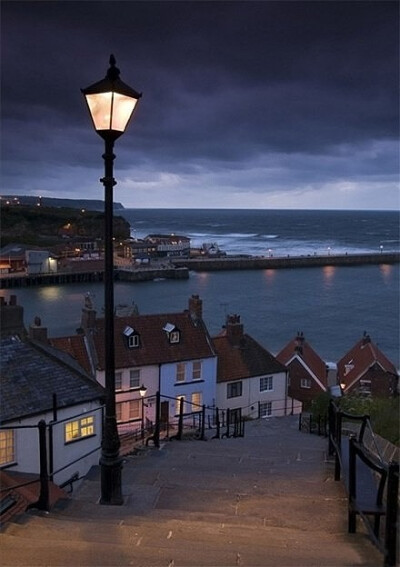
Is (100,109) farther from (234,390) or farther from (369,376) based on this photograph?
(369,376)

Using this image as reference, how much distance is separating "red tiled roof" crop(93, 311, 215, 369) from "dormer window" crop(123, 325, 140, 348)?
15 centimetres

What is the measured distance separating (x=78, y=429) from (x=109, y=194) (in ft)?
37.4

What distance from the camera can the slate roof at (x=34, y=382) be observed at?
14334 mm

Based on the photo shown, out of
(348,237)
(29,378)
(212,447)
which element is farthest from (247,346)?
(348,237)

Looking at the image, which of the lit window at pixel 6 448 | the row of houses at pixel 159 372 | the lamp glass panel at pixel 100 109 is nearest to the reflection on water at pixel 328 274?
the row of houses at pixel 159 372

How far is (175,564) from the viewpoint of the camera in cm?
346

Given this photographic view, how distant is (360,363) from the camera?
33.2 meters

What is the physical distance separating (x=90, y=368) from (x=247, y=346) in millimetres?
8597

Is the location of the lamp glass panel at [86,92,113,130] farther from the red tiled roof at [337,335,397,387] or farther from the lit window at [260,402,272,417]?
the red tiled roof at [337,335,397,387]

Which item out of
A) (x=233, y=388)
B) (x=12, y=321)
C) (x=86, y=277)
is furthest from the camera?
(x=86, y=277)

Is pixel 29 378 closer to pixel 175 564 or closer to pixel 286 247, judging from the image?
pixel 175 564

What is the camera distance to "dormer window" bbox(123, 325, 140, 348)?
25781mm

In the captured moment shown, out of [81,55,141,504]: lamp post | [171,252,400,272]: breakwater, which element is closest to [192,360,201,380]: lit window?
[81,55,141,504]: lamp post

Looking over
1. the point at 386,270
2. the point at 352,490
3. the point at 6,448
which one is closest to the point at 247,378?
the point at 6,448
